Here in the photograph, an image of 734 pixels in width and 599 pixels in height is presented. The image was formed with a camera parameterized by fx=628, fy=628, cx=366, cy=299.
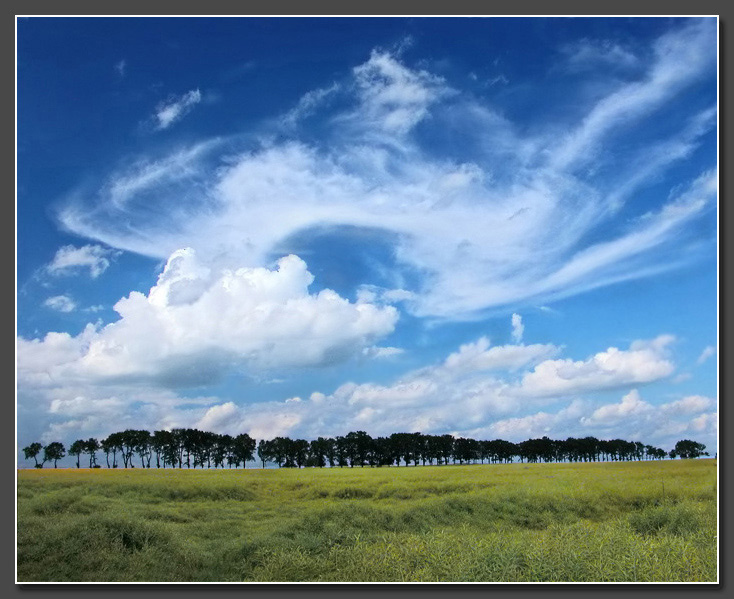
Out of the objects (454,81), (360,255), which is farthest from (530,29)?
(360,255)

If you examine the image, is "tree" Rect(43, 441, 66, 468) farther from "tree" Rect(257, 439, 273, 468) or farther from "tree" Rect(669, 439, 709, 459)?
"tree" Rect(669, 439, 709, 459)

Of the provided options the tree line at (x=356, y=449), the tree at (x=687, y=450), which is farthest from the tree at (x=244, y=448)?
the tree at (x=687, y=450)

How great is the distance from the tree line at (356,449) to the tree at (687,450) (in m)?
0.07

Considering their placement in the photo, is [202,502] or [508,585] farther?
[202,502]

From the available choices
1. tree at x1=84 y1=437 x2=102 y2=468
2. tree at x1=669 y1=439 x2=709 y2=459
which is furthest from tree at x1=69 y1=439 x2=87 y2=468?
tree at x1=669 y1=439 x2=709 y2=459

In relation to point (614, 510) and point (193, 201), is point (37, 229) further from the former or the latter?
point (614, 510)

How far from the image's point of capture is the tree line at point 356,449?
32.9ft

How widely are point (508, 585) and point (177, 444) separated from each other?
17.9 feet

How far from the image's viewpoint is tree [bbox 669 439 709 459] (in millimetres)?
9484

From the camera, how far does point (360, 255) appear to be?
10.3m

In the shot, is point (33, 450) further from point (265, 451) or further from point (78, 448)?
point (265, 451)

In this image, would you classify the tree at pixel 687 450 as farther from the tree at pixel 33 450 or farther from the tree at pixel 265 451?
the tree at pixel 33 450

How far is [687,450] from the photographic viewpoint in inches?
380

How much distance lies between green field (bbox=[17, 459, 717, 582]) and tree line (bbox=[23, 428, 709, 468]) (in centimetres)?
21
